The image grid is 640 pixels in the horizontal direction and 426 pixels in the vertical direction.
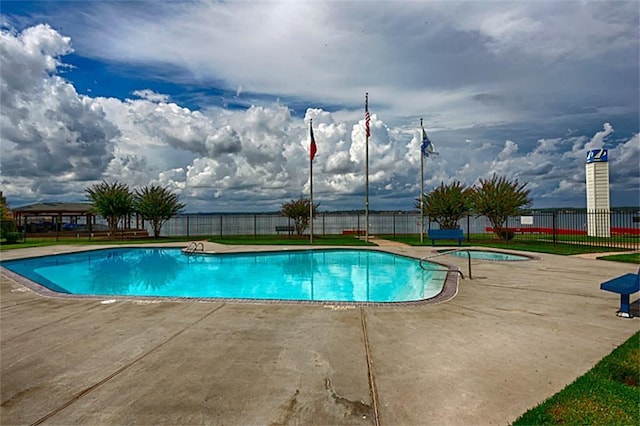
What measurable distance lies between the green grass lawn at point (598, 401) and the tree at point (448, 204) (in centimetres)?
1795

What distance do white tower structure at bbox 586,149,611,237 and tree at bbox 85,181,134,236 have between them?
27.7 m

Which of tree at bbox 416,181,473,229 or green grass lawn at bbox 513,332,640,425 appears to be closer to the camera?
green grass lawn at bbox 513,332,640,425

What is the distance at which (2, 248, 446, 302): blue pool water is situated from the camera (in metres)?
9.05

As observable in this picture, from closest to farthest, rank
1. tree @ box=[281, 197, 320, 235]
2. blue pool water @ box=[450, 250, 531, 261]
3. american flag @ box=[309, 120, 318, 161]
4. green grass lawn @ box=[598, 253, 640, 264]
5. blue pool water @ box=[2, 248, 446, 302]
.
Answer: blue pool water @ box=[2, 248, 446, 302] → green grass lawn @ box=[598, 253, 640, 264] → blue pool water @ box=[450, 250, 531, 261] → american flag @ box=[309, 120, 318, 161] → tree @ box=[281, 197, 320, 235]

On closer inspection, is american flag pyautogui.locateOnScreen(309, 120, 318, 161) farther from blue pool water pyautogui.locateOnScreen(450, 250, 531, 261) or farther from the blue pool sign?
the blue pool sign

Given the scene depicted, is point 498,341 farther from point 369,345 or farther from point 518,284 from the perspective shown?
point 518,284

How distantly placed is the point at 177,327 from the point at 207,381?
6.30 ft

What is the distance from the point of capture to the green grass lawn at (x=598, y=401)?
2572mm

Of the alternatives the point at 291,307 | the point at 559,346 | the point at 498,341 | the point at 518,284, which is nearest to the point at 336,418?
the point at 498,341

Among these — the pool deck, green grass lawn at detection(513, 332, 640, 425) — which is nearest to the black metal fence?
the pool deck

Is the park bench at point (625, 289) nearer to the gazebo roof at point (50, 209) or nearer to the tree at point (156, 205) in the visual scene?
the tree at point (156, 205)

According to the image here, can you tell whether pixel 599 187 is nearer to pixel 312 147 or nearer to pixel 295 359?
pixel 312 147

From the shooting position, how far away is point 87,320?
5.39 meters

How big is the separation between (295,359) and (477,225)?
33.0 m
